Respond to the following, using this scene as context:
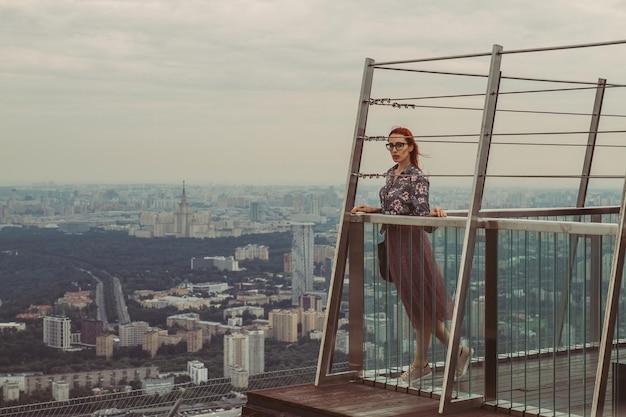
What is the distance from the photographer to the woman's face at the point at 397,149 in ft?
20.5

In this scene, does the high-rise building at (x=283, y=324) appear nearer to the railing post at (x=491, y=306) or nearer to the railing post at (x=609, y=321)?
the railing post at (x=491, y=306)

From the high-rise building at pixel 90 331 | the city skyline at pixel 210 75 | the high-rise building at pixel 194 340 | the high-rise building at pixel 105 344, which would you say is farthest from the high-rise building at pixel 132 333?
the city skyline at pixel 210 75

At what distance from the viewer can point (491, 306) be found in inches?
223

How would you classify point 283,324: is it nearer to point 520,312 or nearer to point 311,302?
point 311,302

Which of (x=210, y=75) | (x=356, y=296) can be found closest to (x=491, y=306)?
(x=356, y=296)

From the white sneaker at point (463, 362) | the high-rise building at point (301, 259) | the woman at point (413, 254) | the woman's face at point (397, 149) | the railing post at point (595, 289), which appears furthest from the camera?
the high-rise building at point (301, 259)

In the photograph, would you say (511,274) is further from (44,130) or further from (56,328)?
(44,130)

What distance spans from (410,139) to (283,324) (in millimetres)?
8084

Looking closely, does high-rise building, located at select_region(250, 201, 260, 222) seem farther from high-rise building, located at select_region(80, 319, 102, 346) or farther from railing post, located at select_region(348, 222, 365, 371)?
railing post, located at select_region(348, 222, 365, 371)

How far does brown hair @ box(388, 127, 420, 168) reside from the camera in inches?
246

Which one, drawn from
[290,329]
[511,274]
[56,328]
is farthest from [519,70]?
[511,274]

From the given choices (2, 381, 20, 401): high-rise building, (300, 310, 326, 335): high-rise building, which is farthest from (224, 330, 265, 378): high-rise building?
(2, 381, 20, 401): high-rise building

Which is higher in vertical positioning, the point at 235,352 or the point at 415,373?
the point at 415,373

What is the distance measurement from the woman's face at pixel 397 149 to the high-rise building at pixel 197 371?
7458mm
